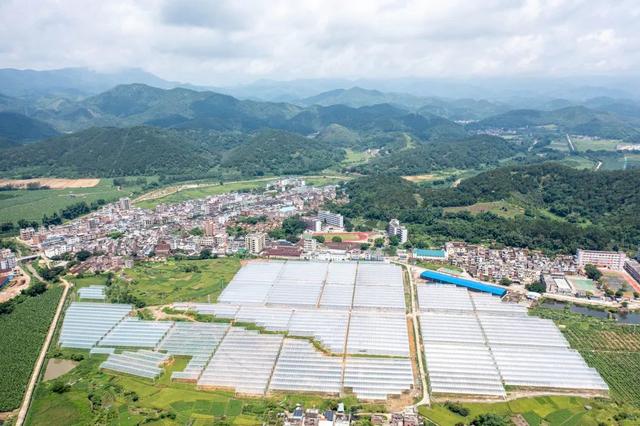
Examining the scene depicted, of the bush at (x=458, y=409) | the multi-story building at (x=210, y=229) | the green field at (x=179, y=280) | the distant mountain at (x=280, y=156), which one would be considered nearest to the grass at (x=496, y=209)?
the multi-story building at (x=210, y=229)

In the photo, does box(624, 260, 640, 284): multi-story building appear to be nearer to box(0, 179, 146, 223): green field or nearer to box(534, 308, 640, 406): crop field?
box(534, 308, 640, 406): crop field

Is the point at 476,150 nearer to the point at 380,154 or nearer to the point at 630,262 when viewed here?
the point at 380,154

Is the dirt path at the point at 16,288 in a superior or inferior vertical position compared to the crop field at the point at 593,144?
superior

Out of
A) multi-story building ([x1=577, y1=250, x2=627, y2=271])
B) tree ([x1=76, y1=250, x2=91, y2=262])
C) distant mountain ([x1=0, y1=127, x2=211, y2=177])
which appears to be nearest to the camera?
multi-story building ([x1=577, y1=250, x2=627, y2=271])

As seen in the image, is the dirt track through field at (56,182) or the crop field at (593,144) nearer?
the dirt track through field at (56,182)

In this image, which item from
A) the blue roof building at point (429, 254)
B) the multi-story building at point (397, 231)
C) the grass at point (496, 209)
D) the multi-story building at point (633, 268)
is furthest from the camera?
the grass at point (496, 209)

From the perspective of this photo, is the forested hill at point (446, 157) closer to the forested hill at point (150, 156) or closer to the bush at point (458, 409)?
the forested hill at point (150, 156)

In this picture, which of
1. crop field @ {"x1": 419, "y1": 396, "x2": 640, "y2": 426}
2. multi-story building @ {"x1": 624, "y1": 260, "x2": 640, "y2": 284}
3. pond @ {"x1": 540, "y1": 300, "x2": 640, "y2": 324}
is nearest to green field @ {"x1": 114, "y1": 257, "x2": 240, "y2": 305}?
crop field @ {"x1": 419, "y1": 396, "x2": 640, "y2": 426}
